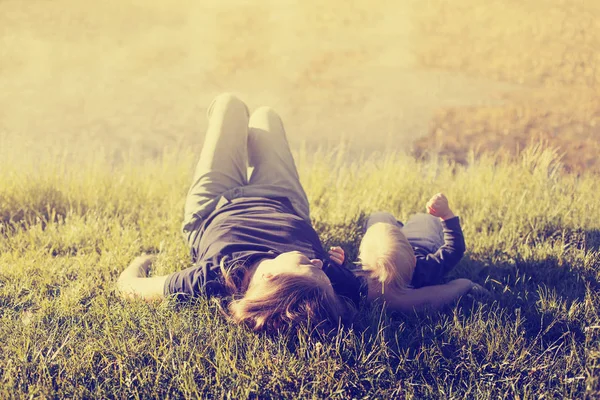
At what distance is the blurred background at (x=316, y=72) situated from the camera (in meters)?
7.04

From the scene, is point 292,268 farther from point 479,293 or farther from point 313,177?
point 313,177

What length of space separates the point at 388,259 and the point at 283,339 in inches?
32.1

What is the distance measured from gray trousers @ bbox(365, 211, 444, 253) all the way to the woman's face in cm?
108

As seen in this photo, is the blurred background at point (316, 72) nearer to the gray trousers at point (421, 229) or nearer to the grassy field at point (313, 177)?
the grassy field at point (313, 177)

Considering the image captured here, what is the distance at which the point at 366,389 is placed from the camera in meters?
2.49

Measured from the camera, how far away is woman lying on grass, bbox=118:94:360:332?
8.63 feet

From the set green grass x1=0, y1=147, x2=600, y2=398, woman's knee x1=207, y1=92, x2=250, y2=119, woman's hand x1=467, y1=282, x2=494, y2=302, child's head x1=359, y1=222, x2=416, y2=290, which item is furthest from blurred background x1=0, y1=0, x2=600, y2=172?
woman's hand x1=467, y1=282, x2=494, y2=302

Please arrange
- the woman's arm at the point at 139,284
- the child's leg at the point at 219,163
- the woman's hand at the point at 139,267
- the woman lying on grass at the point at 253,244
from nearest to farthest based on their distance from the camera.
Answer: the woman lying on grass at the point at 253,244 → the woman's arm at the point at 139,284 → the woman's hand at the point at 139,267 → the child's leg at the point at 219,163

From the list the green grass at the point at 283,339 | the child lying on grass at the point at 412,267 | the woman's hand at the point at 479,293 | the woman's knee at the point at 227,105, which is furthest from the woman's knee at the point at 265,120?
the woman's hand at the point at 479,293

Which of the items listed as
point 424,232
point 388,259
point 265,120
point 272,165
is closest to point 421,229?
point 424,232

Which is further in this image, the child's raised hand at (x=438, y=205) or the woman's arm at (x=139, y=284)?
the child's raised hand at (x=438, y=205)

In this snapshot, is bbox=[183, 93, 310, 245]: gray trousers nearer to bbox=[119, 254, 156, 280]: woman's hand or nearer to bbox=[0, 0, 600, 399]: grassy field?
bbox=[119, 254, 156, 280]: woman's hand

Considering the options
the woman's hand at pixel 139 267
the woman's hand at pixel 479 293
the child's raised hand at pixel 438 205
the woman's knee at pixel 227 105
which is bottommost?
the woman's hand at pixel 479 293

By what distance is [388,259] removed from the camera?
10.2 feet
